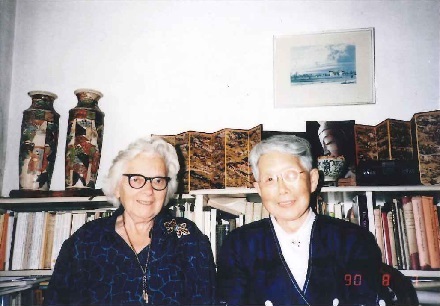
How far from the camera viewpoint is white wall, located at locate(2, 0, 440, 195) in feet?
6.93

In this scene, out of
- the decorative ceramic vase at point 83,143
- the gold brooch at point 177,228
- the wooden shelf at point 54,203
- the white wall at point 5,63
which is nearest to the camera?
the gold brooch at point 177,228

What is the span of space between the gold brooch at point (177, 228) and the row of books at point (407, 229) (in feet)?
2.92

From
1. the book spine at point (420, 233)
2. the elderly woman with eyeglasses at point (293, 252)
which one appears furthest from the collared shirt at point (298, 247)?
the book spine at point (420, 233)

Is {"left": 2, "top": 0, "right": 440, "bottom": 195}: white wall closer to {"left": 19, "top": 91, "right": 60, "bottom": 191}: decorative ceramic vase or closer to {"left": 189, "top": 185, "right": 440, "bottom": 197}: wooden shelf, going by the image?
{"left": 19, "top": 91, "right": 60, "bottom": 191}: decorative ceramic vase

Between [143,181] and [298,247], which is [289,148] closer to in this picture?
[298,247]

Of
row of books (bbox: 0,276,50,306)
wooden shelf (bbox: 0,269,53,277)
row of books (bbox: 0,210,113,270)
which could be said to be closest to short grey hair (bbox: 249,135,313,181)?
row of books (bbox: 0,210,113,270)

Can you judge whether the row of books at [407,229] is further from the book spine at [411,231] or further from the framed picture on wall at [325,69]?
the framed picture on wall at [325,69]

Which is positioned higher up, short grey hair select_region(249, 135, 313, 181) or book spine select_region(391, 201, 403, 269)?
short grey hair select_region(249, 135, 313, 181)

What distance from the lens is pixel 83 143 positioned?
6.32ft

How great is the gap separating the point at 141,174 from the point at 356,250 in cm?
102

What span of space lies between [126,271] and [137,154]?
0.54m

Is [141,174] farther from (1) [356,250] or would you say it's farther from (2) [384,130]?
(2) [384,130]

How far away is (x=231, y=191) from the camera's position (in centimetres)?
166

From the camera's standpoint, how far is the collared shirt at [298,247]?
137cm
